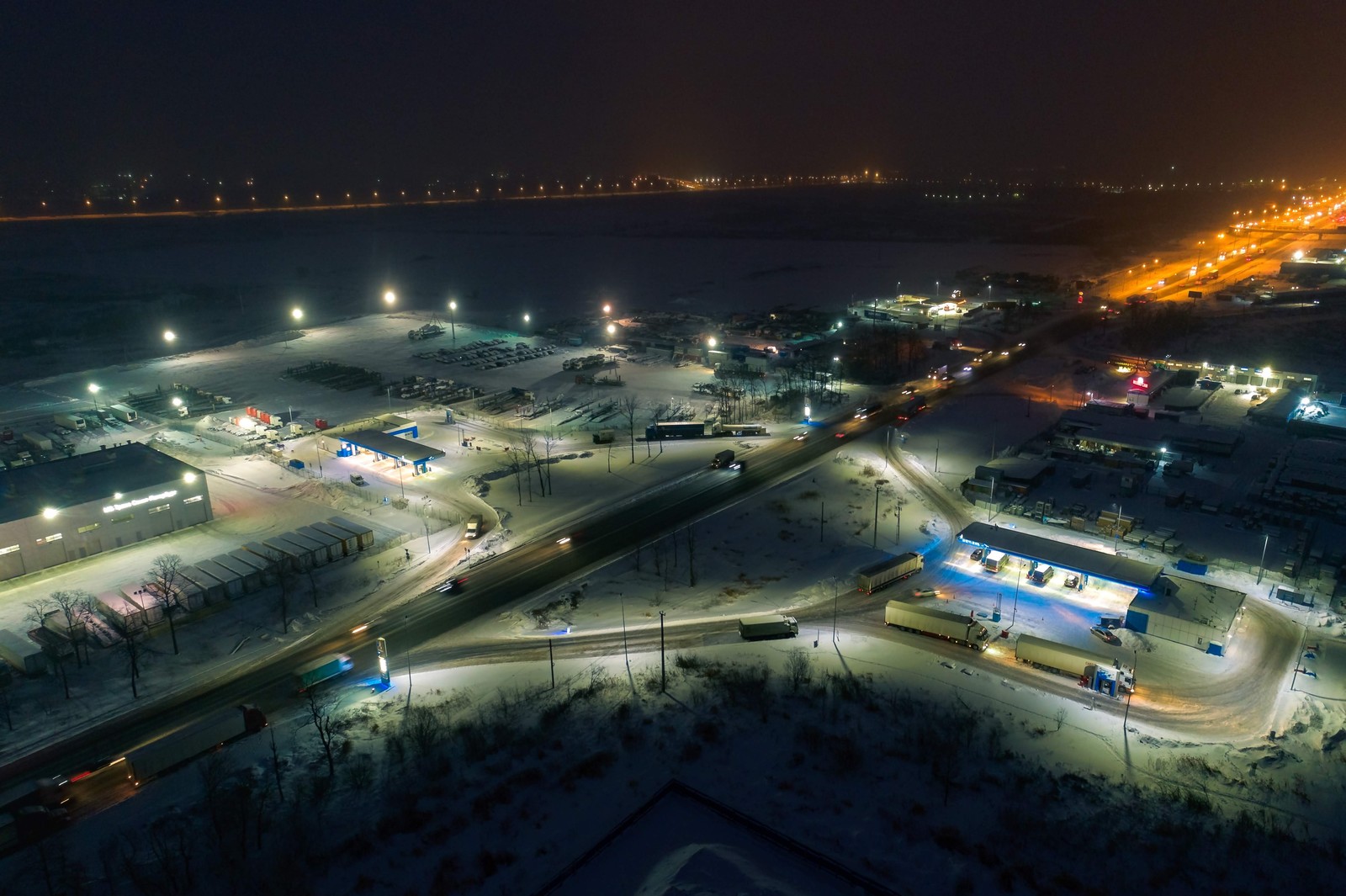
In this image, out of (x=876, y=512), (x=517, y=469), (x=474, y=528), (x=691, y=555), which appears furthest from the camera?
(x=517, y=469)

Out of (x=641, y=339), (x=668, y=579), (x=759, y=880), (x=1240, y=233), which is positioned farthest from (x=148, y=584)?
(x=1240, y=233)

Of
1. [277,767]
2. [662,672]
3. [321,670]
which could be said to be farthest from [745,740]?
[321,670]

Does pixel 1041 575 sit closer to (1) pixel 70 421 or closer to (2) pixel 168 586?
(2) pixel 168 586

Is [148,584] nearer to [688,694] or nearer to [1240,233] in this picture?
[688,694]

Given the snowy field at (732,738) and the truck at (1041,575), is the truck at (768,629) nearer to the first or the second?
the snowy field at (732,738)

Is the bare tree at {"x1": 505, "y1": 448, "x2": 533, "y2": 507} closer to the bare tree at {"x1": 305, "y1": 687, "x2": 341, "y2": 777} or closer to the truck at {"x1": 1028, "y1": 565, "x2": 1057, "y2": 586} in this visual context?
the bare tree at {"x1": 305, "y1": 687, "x2": 341, "y2": 777}

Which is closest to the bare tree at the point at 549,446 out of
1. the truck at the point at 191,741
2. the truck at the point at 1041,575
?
the truck at the point at 191,741

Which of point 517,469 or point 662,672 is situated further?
point 517,469
